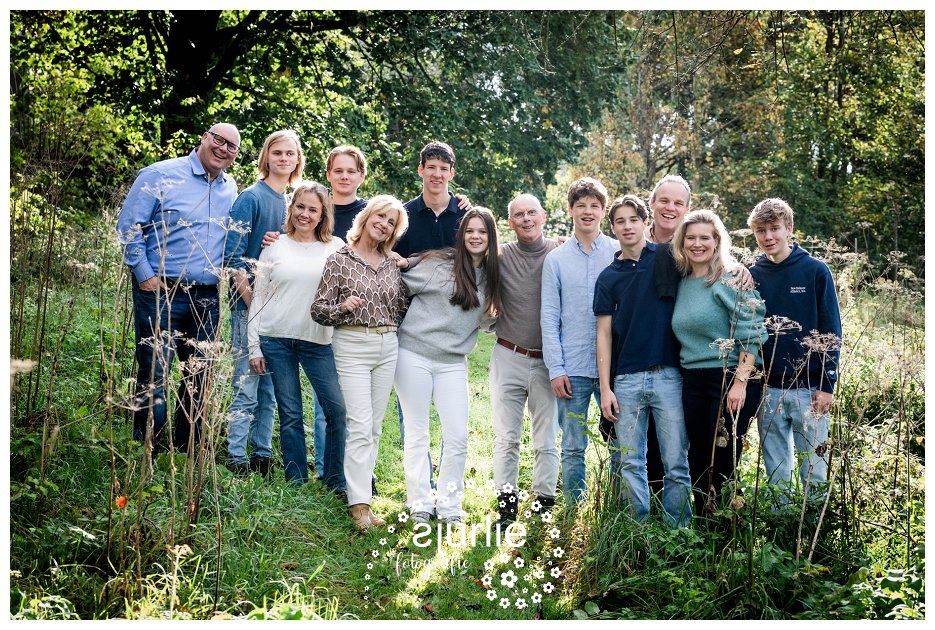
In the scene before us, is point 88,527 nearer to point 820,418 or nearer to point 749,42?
point 820,418

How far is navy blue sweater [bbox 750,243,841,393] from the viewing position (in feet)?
14.4

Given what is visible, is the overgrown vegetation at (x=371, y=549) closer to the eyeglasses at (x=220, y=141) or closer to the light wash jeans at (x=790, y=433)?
the light wash jeans at (x=790, y=433)

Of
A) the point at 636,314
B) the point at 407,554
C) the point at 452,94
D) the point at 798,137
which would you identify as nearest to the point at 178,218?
the point at 407,554

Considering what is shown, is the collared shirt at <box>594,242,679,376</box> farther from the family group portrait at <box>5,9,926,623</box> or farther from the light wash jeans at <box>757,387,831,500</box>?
the light wash jeans at <box>757,387,831,500</box>

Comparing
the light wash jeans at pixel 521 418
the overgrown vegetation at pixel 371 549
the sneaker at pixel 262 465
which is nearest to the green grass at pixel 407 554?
the overgrown vegetation at pixel 371 549

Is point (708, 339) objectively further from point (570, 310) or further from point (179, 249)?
point (179, 249)

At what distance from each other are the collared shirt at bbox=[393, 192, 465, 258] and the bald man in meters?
0.43

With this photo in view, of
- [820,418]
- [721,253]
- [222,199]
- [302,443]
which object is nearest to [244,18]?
[222,199]

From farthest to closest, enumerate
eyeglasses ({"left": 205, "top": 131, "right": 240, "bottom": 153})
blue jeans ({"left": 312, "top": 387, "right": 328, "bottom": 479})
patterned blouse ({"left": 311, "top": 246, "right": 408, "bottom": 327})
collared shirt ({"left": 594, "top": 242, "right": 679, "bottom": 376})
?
blue jeans ({"left": 312, "top": 387, "right": 328, "bottom": 479})
eyeglasses ({"left": 205, "top": 131, "right": 240, "bottom": 153})
patterned blouse ({"left": 311, "top": 246, "right": 408, "bottom": 327})
collared shirt ({"left": 594, "top": 242, "right": 679, "bottom": 376})

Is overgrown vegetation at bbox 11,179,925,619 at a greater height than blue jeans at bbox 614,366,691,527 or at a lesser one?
lesser

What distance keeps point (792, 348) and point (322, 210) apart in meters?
2.90

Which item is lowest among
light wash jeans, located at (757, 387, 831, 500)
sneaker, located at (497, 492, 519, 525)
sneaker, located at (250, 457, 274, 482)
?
sneaker, located at (497, 492, 519, 525)

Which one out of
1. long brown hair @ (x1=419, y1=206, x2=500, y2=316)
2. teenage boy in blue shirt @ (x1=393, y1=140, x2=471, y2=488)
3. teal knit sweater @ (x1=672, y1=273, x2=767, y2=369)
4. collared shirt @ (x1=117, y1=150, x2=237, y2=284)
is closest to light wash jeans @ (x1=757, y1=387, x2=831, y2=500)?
teal knit sweater @ (x1=672, y1=273, x2=767, y2=369)

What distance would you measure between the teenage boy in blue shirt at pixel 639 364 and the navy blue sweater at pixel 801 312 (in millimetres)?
534
